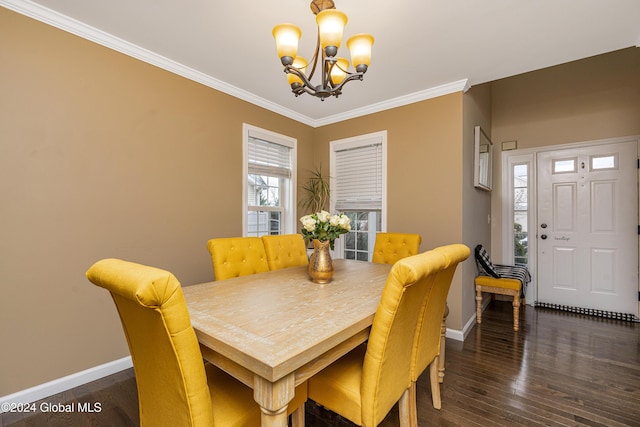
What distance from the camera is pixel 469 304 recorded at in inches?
127

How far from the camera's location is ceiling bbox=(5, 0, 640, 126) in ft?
6.24

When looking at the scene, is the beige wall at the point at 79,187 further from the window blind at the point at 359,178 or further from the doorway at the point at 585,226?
the doorway at the point at 585,226

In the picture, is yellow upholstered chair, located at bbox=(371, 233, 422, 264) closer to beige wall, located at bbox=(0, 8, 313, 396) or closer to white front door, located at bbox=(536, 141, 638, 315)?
beige wall, located at bbox=(0, 8, 313, 396)

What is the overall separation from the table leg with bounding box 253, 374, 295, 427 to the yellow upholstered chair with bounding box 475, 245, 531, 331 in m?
3.06

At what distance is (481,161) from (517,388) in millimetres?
2437

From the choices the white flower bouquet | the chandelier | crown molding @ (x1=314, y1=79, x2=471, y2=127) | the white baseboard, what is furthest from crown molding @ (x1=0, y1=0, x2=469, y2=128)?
the white baseboard

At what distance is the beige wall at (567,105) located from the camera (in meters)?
3.44

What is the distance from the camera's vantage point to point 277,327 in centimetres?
114

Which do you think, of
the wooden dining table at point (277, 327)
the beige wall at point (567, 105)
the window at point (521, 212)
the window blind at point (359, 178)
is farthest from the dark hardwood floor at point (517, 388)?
the window blind at point (359, 178)

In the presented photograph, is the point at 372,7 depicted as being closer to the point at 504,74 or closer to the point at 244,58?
the point at 244,58

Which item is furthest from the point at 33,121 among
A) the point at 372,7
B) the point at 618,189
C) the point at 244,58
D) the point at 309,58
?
the point at 618,189

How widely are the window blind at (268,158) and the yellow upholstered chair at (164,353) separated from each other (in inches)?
99.3

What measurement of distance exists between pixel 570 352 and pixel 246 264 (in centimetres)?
298

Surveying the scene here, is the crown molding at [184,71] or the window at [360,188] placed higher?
the crown molding at [184,71]
